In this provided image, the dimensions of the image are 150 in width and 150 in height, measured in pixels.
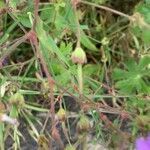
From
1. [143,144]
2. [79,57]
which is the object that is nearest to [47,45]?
[79,57]

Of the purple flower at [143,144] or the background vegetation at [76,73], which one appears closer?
the purple flower at [143,144]

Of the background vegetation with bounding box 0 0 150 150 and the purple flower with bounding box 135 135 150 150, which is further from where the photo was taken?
the background vegetation with bounding box 0 0 150 150

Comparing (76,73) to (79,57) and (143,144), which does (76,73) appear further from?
(143,144)

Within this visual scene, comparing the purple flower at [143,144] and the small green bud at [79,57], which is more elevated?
the small green bud at [79,57]

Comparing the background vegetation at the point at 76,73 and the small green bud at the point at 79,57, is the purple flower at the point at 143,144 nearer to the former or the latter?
the background vegetation at the point at 76,73

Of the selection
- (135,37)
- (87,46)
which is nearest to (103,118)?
(87,46)

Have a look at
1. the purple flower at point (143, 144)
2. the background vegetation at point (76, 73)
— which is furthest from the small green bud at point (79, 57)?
the purple flower at point (143, 144)

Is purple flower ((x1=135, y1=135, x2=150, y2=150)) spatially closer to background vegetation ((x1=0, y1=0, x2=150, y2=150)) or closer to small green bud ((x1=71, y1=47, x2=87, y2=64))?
background vegetation ((x1=0, y1=0, x2=150, y2=150))

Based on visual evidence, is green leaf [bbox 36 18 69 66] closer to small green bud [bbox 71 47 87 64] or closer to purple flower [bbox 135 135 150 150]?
small green bud [bbox 71 47 87 64]

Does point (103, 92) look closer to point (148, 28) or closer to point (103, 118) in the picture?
point (103, 118)

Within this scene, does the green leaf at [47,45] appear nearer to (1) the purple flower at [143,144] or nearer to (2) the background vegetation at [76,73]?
(2) the background vegetation at [76,73]

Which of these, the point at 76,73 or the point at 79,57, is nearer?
the point at 79,57

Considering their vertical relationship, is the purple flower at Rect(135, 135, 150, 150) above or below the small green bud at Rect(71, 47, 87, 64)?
below

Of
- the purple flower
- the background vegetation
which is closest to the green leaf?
the background vegetation
